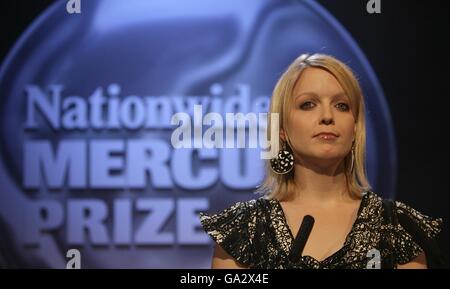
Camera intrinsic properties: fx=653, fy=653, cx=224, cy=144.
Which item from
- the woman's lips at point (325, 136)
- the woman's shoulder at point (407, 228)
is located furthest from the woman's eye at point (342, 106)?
the woman's shoulder at point (407, 228)

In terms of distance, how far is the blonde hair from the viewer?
7.82ft

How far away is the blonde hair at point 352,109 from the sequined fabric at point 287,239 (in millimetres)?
63

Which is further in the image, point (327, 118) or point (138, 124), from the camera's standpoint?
point (138, 124)

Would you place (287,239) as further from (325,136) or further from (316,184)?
(325,136)

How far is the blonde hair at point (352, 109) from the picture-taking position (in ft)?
7.82

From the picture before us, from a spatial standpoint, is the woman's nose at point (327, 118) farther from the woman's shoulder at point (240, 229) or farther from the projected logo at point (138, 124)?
the woman's shoulder at point (240, 229)

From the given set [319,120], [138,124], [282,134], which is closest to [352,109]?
[319,120]

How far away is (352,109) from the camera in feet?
7.79

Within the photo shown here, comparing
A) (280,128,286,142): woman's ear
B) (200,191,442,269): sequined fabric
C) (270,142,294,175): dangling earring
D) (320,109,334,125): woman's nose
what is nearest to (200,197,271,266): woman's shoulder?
(200,191,442,269): sequined fabric

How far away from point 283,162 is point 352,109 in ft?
1.04

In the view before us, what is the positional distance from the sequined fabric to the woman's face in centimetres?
22

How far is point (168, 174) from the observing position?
2520 mm

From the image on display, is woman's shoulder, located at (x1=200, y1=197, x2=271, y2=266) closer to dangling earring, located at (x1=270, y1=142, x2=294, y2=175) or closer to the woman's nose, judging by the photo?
dangling earring, located at (x1=270, y1=142, x2=294, y2=175)
